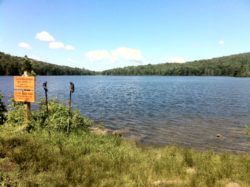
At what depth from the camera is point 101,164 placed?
9.87 metres

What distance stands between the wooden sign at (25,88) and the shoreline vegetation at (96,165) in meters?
1.56

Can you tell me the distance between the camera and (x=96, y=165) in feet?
31.8

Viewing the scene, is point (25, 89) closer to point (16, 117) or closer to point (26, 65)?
point (26, 65)

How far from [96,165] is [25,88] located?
6661 millimetres

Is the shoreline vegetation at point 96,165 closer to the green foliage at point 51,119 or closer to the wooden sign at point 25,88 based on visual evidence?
the green foliage at point 51,119

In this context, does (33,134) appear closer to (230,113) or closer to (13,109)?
(13,109)

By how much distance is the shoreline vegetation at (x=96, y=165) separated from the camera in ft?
27.2

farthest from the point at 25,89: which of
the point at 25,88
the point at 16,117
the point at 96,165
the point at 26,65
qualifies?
the point at 96,165

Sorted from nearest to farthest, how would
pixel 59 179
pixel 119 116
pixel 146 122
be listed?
1. pixel 59 179
2. pixel 146 122
3. pixel 119 116

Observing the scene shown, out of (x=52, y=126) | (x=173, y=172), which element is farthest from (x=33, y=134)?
(x=173, y=172)

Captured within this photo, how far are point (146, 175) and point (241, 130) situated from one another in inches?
700

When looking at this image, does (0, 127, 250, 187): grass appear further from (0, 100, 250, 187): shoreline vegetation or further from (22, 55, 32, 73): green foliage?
(22, 55, 32, 73): green foliage

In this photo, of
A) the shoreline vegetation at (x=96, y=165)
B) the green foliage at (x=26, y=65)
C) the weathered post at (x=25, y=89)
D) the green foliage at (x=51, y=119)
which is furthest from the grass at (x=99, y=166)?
the green foliage at (x=26, y=65)

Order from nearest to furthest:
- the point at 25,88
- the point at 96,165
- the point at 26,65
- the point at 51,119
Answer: the point at 96,165
the point at 25,88
the point at 51,119
the point at 26,65
